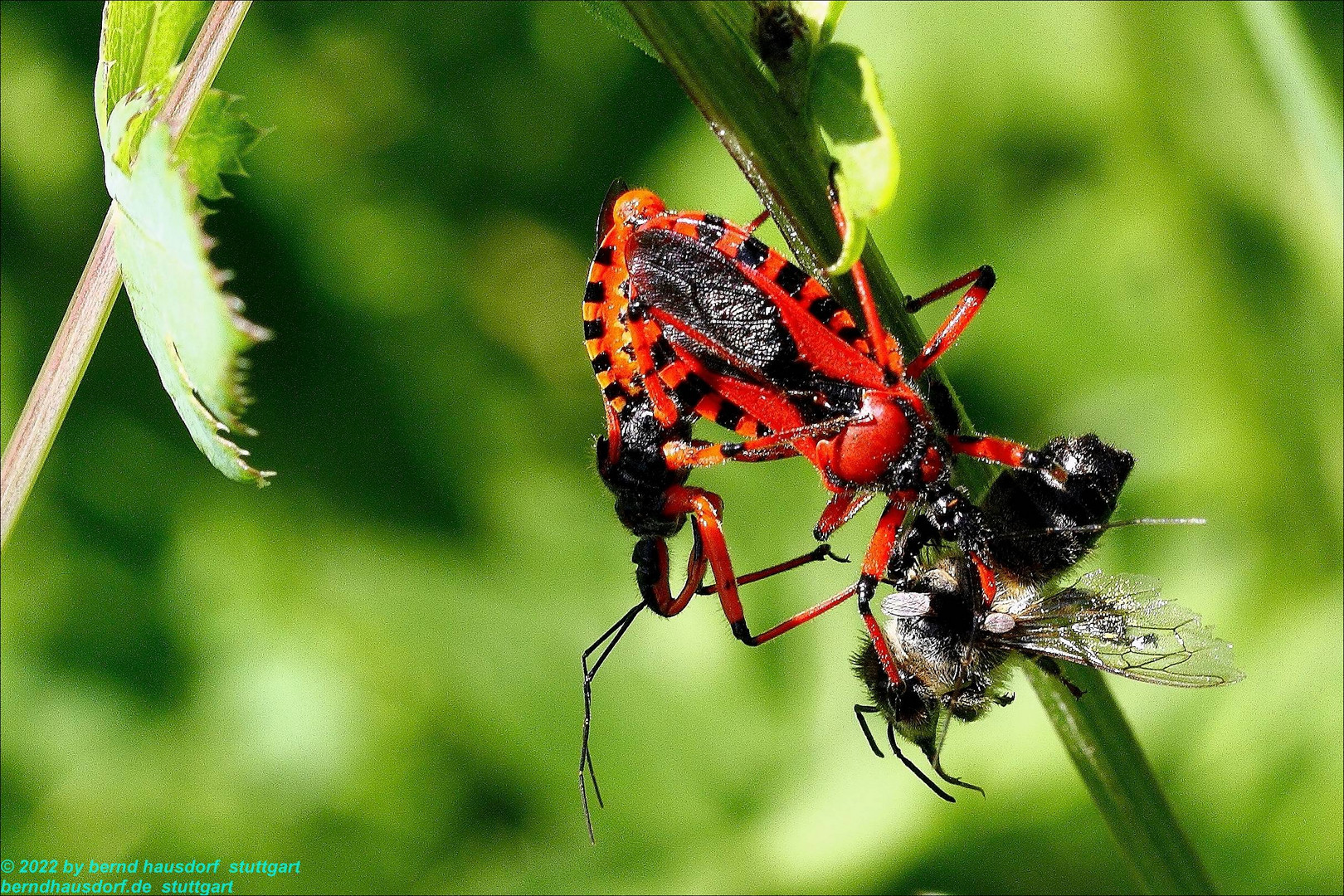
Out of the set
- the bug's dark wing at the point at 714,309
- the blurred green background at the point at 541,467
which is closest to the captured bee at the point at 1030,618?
the bug's dark wing at the point at 714,309

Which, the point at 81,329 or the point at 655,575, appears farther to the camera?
the point at 655,575

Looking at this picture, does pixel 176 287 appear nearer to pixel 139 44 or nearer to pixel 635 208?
pixel 139 44

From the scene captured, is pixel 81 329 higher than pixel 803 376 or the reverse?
higher

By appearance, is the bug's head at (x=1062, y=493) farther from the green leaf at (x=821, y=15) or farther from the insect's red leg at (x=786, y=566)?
the green leaf at (x=821, y=15)

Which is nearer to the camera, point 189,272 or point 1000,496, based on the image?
point 189,272

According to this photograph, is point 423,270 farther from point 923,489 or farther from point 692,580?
point 923,489

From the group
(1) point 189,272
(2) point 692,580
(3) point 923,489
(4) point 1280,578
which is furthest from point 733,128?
(4) point 1280,578

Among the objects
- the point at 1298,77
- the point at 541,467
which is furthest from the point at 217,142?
the point at 541,467

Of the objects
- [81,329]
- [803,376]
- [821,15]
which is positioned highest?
[821,15]
